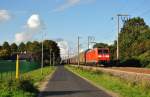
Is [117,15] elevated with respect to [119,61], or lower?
elevated

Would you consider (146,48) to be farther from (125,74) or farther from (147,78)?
(147,78)

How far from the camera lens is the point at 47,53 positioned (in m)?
183

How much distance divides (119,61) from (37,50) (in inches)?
3711

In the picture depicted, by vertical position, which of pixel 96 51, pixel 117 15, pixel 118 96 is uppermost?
pixel 117 15

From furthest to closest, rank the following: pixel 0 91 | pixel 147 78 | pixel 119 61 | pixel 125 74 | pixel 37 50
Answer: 1. pixel 37 50
2. pixel 119 61
3. pixel 125 74
4. pixel 147 78
5. pixel 0 91

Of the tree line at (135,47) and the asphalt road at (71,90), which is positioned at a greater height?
the tree line at (135,47)

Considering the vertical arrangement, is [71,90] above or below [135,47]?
below

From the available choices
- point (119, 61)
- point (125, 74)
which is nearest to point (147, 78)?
point (125, 74)

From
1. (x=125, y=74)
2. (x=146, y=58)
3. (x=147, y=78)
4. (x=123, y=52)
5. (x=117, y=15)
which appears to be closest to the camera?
(x=147, y=78)

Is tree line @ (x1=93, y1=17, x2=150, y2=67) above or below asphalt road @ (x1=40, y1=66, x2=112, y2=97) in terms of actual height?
above

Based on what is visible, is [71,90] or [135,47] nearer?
[71,90]

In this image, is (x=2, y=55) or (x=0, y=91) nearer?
(x=0, y=91)

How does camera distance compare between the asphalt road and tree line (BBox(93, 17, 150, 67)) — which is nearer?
the asphalt road

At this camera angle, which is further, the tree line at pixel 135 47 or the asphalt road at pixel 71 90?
the tree line at pixel 135 47
